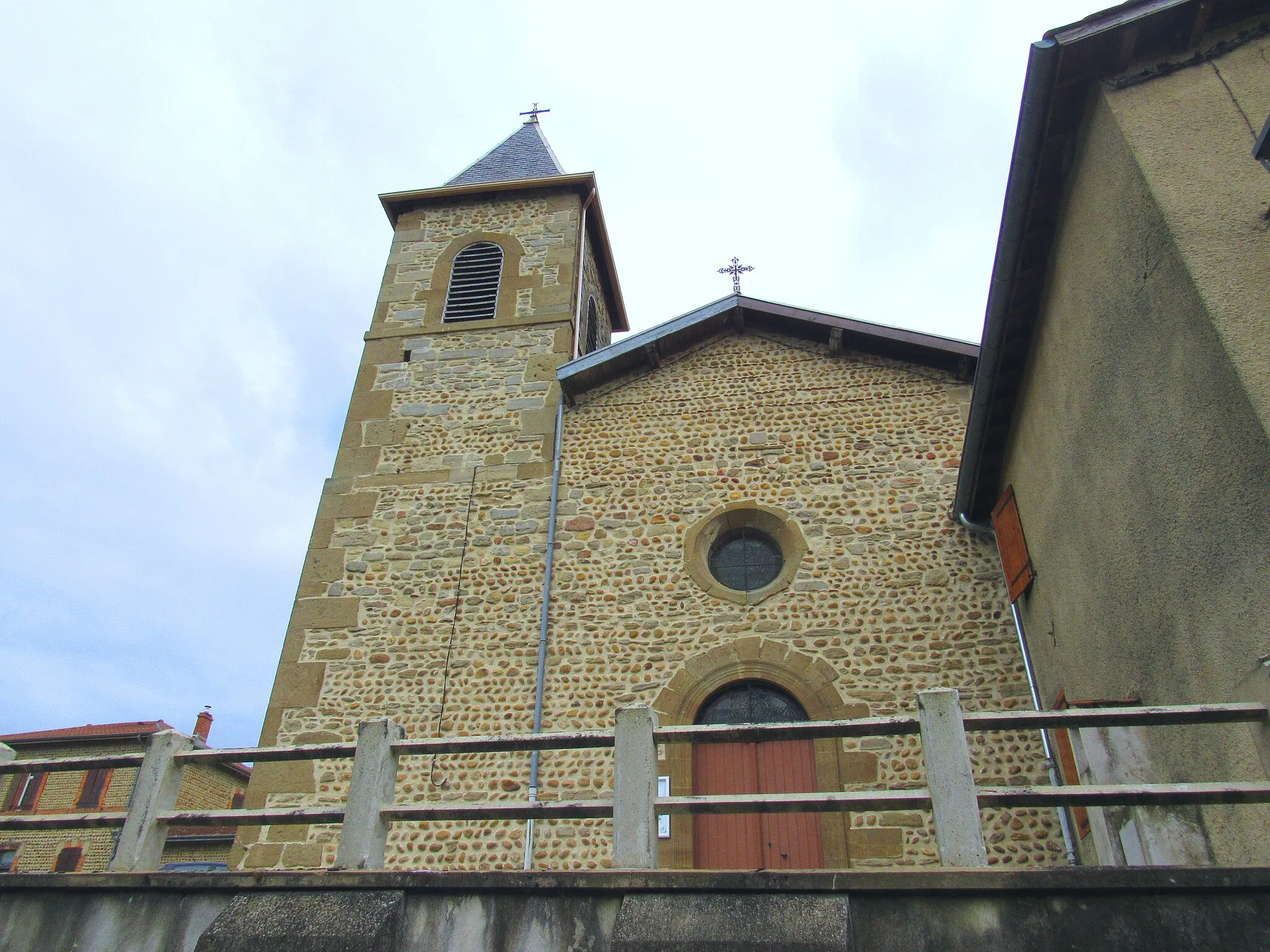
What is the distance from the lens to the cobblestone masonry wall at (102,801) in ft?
74.6

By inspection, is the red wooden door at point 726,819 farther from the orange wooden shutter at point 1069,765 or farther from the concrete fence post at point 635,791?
the concrete fence post at point 635,791

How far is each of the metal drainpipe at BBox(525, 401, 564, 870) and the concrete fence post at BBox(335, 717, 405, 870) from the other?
269 cm

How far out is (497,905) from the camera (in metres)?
4.38

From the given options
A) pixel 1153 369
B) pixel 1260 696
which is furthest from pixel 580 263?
pixel 1260 696

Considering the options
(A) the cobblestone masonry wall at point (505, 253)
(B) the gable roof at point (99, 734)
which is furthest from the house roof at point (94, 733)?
(A) the cobblestone masonry wall at point (505, 253)

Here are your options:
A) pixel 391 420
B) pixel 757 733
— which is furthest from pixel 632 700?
pixel 391 420

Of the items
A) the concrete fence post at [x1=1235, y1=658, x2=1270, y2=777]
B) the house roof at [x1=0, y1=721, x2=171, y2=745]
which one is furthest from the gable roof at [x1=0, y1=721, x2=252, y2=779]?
the concrete fence post at [x1=1235, y1=658, x2=1270, y2=777]

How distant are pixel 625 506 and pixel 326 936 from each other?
6.14 metres

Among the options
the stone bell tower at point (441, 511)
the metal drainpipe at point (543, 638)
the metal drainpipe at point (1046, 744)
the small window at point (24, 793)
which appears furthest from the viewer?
the small window at point (24, 793)

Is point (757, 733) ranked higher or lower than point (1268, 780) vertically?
higher

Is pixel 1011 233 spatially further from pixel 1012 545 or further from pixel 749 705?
pixel 749 705

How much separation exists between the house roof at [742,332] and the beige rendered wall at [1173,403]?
12.8 ft

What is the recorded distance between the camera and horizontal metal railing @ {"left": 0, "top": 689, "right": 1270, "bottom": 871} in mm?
4051

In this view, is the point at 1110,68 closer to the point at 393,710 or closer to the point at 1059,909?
the point at 1059,909
